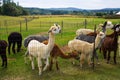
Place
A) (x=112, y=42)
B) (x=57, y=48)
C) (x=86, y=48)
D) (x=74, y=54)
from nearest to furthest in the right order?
1. (x=57, y=48)
2. (x=74, y=54)
3. (x=86, y=48)
4. (x=112, y=42)

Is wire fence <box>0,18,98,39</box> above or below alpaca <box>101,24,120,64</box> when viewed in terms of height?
below

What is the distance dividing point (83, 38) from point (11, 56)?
377cm

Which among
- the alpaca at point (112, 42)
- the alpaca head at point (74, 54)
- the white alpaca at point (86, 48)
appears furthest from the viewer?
the alpaca at point (112, 42)

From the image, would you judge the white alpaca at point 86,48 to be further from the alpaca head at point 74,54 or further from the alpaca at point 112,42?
the alpaca at point 112,42

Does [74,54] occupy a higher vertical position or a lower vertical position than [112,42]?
lower

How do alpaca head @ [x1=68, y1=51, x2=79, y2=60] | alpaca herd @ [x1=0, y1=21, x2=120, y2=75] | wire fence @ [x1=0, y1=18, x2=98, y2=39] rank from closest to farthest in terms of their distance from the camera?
alpaca herd @ [x1=0, y1=21, x2=120, y2=75] → alpaca head @ [x1=68, y1=51, x2=79, y2=60] → wire fence @ [x1=0, y1=18, x2=98, y2=39]

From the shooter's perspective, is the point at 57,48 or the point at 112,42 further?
the point at 112,42

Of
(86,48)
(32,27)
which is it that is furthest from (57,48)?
(32,27)

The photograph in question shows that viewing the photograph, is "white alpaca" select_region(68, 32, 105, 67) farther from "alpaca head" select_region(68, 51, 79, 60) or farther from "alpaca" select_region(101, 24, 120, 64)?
"alpaca" select_region(101, 24, 120, 64)

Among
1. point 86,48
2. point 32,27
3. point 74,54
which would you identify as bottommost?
point 32,27

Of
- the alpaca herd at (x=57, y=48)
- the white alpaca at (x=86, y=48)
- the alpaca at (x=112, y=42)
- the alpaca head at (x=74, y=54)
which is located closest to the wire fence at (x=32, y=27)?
the alpaca herd at (x=57, y=48)

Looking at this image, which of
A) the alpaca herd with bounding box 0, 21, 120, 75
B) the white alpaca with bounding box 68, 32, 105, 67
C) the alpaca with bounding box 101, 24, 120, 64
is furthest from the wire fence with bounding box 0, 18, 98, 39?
the white alpaca with bounding box 68, 32, 105, 67

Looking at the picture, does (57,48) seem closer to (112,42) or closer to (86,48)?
(86,48)

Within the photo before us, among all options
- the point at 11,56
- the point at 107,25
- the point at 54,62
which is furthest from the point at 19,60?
the point at 107,25
